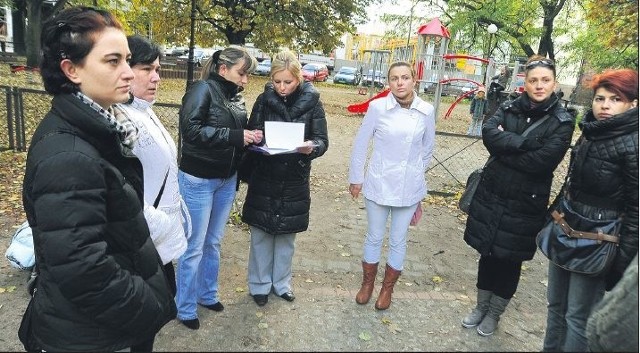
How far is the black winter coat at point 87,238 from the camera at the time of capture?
145cm

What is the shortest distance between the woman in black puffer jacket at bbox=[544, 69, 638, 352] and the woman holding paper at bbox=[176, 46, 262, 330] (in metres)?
1.98

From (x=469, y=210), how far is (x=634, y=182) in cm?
110

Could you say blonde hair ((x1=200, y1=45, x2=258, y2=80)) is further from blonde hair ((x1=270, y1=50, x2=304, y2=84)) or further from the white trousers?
the white trousers

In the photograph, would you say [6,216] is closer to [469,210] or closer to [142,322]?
[142,322]

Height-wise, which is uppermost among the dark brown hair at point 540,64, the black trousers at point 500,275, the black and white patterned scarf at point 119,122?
the dark brown hair at point 540,64

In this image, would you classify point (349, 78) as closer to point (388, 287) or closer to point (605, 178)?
point (388, 287)

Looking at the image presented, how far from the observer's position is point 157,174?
215cm

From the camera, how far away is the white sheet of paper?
3.21 m

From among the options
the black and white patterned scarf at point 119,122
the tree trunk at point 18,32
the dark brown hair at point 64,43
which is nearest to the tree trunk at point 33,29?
the tree trunk at point 18,32

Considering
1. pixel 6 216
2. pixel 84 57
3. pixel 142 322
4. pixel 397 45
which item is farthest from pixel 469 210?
pixel 397 45

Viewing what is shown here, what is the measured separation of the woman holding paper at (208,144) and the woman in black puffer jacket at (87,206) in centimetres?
120

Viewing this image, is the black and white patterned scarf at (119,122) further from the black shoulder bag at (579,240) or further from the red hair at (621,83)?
the red hair at (621,83)

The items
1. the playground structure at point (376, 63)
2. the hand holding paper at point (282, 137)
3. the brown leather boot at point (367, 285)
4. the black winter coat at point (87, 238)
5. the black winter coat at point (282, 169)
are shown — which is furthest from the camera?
the playground structure at point (376, 63)

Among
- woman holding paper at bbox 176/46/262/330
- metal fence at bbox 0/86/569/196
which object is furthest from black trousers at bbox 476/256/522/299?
metal fence at bbox 0/86/569/196
